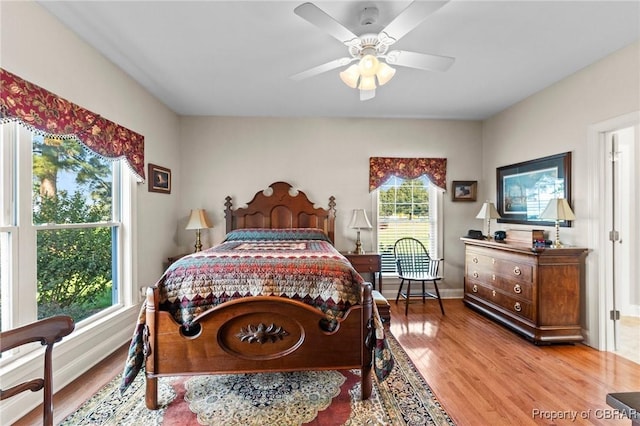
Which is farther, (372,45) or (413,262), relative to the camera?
(413,262)

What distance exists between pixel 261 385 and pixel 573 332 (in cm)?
284

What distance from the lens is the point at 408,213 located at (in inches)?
174

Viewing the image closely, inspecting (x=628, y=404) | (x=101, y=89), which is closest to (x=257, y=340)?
(x=628, y=404)

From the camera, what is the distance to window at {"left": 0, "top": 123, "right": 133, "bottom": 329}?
1862 millimetres

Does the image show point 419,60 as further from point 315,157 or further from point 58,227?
point 58,227

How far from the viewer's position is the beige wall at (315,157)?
13.7ft

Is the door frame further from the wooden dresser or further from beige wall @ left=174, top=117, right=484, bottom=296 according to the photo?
beige wall @ left=174, top=117, right=484, bottom=296

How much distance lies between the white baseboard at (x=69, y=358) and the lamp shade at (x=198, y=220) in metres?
1.11

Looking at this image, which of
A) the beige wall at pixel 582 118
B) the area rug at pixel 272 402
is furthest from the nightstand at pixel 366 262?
the beige wall at pixel 582 118

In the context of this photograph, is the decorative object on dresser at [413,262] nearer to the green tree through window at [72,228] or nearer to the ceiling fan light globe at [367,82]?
the ceiling fan light globe at [367,82]

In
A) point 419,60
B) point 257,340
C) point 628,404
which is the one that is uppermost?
point 419,60

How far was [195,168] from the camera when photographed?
4176mm

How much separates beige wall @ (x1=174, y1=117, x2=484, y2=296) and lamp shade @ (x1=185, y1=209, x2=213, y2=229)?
28 centimetres

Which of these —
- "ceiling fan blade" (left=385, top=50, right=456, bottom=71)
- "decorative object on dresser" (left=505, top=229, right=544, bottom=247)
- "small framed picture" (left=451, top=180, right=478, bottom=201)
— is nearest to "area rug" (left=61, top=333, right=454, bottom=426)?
"decorative object on dresser" (left=505, top=229, right=544, bottom=247)
